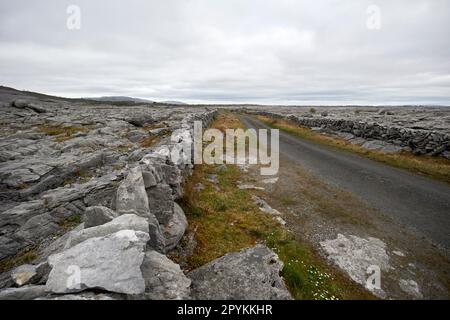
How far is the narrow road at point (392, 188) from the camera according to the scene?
991cm

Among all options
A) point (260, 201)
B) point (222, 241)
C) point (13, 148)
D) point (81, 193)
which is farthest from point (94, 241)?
point (13, 148)

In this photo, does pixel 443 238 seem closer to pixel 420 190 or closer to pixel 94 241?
pixel 420 190

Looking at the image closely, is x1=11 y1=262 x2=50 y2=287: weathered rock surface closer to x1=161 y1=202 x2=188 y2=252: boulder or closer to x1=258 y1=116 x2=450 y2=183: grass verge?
x1=161 y1=202 x2=188 y2=252: boulder

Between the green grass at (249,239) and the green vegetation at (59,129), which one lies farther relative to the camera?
the green vegetation at (59,129)

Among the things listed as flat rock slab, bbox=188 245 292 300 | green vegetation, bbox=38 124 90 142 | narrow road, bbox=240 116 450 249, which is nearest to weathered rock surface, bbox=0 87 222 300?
flat rock slab, bbox=188 245 292 300

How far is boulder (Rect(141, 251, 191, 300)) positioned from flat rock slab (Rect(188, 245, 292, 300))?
0.39 m

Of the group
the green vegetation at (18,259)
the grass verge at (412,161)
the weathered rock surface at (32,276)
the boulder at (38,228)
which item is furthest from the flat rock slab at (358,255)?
the grass verge at (412,161)

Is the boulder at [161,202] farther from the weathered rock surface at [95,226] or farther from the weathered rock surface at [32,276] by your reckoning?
the weathered rock surface at [32,276]

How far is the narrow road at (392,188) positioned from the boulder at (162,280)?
818 centimetres

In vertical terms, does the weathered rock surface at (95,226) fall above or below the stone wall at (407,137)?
below

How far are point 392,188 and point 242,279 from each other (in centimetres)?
1132

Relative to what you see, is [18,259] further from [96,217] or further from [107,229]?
[107,229]

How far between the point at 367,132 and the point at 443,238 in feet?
67.9
